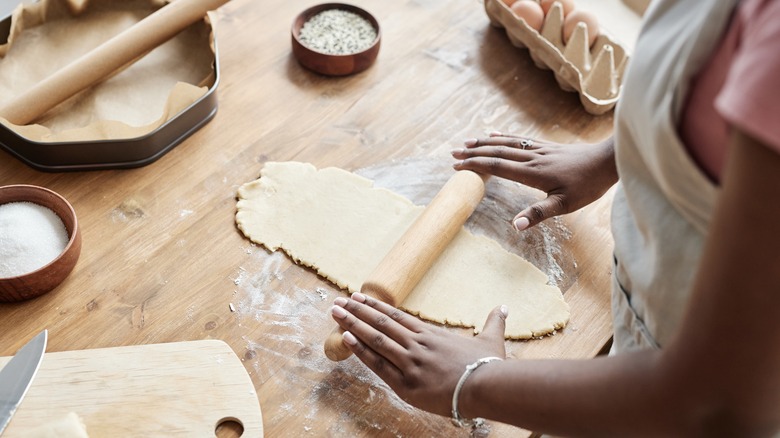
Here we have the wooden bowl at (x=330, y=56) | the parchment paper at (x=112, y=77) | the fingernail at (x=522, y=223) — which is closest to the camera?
the fingernail at (x=522, y=223)

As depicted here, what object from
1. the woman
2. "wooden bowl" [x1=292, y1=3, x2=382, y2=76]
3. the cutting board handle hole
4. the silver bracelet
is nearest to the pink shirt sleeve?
the woman

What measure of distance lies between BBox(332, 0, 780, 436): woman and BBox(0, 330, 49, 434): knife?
0.38 metres

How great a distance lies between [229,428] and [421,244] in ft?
1.18

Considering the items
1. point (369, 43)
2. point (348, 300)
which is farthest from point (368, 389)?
point (369, 43)

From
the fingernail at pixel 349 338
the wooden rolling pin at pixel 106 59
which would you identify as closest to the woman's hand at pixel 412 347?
the fingernail at pixel 349 338

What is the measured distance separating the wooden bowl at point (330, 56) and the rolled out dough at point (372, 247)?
243 mm

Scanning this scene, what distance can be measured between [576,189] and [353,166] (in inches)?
14.5

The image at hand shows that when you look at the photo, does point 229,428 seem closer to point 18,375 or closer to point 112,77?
point 18,375

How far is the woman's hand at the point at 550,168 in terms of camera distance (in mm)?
1052

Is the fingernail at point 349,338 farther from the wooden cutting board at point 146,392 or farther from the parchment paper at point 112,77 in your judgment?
the parchment paper at point 112,77

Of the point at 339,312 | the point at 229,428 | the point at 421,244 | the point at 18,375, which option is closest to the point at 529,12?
the point at 421,244

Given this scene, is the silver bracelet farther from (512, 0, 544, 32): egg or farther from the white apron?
(512, 0, 544, 32): egg

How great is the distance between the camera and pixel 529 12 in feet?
4.29

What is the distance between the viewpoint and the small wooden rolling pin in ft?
3.09
